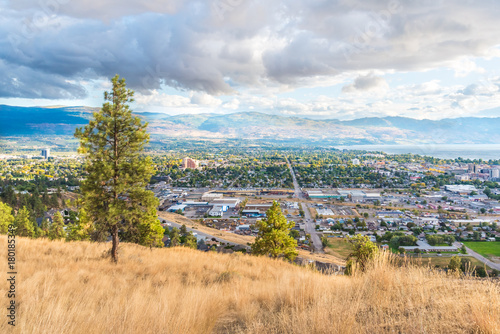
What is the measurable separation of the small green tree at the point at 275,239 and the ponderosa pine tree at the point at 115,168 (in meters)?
7.76

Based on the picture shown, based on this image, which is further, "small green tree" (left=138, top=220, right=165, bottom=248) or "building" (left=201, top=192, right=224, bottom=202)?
"building" (left=201, top=192, right=224, bottom=202)

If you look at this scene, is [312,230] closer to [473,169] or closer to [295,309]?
[295,309]

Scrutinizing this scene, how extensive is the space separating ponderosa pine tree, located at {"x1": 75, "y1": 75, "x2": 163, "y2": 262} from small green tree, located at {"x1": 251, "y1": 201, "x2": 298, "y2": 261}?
25.4 feet

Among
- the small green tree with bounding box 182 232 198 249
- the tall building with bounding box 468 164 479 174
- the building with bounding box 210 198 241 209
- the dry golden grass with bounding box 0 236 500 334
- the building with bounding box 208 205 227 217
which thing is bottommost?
the building with bounding box 208 205 227 217

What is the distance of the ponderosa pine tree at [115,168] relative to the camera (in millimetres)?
7320

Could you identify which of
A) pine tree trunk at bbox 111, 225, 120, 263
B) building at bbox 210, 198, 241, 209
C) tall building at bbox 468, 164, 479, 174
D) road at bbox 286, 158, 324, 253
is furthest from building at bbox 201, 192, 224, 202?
tall building at bbox 468, 164, 479, 174

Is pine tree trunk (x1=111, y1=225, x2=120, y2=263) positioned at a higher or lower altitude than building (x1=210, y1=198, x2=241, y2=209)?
higher

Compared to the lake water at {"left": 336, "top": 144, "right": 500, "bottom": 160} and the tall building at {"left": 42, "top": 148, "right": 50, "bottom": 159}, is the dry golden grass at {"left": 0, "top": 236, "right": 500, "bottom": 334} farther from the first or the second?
the lake water at {"left": 336, "top": 144, "right": 500, "bottom": 160}

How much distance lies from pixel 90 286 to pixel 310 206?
42545mm

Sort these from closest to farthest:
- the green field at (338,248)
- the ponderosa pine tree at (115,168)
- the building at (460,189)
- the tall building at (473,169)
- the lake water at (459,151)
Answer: the ponderosa pine tree at (115,168), the green field at (338,248), the building at (460,189), the tall building at (473,169), the lake water at (459,151)

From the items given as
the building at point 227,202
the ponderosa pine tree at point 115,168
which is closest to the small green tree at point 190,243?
the ponderosa pine tree at point 115,168

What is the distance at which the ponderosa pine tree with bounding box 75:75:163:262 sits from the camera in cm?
732

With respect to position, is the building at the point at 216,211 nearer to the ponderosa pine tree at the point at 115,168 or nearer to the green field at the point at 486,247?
the green field at the point at 486,247

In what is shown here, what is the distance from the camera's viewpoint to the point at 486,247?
2623 centimetres
